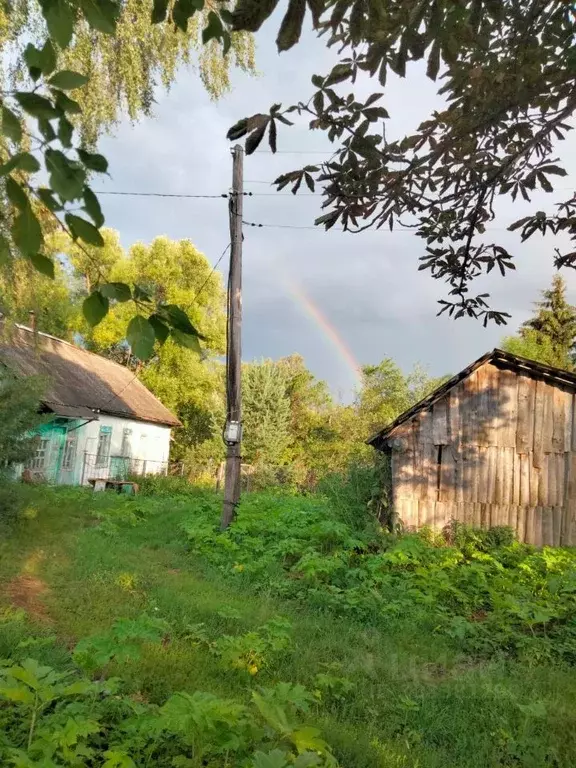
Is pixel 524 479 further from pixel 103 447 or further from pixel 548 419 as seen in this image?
pixel 103 447

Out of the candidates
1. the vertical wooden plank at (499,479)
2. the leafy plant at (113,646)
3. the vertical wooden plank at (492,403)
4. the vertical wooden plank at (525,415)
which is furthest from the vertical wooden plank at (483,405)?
the leafy plant at (113,646)

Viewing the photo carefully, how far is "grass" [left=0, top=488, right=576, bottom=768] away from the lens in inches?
155

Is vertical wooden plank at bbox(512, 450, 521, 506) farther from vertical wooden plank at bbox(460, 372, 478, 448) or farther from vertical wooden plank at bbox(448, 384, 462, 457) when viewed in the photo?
vertical wooden plank at bbox(448, 384, 462, 457)

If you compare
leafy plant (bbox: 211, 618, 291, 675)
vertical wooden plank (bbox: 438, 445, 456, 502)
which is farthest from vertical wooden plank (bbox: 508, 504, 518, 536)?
leafy plant (bbox: 211, 618, 291, 675)

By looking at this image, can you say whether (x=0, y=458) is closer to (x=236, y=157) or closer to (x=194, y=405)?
(x=236, y=157)

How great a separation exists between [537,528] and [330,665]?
315 inches

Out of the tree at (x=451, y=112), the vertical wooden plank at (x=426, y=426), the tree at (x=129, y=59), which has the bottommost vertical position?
the vertical wooden plank at (x=426, y=426)

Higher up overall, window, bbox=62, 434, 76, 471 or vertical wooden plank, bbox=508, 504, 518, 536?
window, bbox=62, 434, 76, 471

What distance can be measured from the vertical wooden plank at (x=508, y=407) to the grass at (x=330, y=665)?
249 inches

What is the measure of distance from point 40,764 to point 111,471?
73.7 ft

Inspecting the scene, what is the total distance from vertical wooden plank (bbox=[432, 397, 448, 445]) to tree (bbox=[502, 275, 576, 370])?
2806 centimetres

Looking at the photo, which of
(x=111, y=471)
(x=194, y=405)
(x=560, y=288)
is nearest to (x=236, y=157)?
(x=111, y=471)

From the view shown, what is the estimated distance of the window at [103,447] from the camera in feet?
74.6

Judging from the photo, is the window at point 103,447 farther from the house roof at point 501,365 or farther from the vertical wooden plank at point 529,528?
the vertical wooden plank at point 529,528
